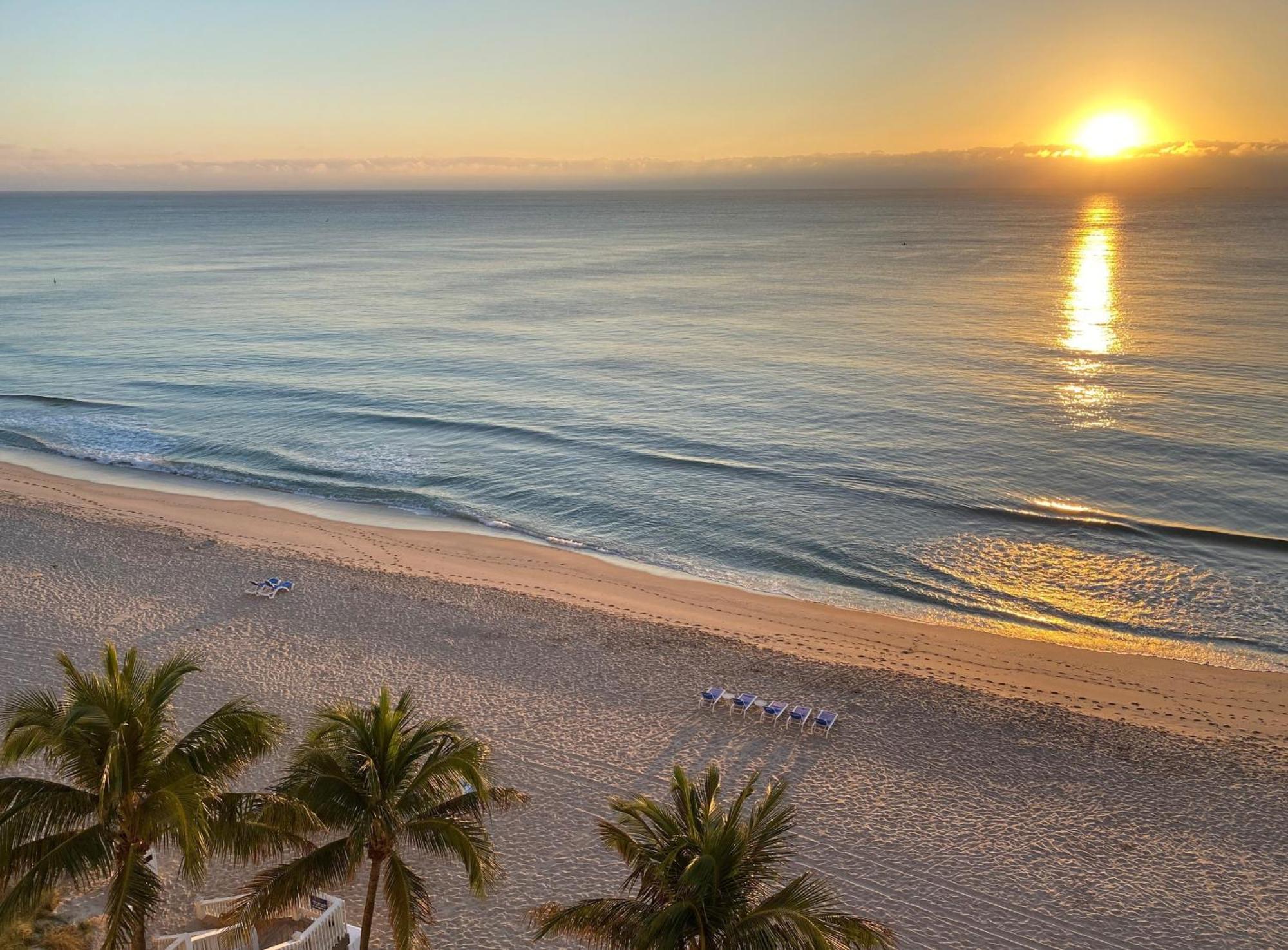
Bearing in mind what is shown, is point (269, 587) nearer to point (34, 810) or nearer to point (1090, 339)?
point (34, 810)

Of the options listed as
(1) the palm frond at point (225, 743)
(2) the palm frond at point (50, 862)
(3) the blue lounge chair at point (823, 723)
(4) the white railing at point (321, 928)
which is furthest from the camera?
(3) the blue lounge chair at point (823, 723)

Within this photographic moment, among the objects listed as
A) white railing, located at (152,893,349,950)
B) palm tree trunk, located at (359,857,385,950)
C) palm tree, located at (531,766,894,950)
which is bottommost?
white railing, located at (152,893,349,950)

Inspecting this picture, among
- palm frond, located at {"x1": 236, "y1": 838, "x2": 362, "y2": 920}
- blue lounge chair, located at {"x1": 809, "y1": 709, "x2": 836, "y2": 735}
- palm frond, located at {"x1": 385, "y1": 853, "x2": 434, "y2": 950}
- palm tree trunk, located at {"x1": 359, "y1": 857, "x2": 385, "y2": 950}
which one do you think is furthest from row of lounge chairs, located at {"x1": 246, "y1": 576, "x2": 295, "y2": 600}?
palm frond, located at {"x1": 385, "y1": 853, "x2": 434, "y2": 950}

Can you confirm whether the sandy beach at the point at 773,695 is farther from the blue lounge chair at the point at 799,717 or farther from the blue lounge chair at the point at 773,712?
the blue lounge chair at the point at 799,717

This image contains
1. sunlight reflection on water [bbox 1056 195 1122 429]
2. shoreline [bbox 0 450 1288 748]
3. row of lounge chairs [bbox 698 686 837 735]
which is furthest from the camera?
sunlight reflection on water [bbox 1056 195 1122 429]

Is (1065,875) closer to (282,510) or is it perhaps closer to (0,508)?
(282,510)

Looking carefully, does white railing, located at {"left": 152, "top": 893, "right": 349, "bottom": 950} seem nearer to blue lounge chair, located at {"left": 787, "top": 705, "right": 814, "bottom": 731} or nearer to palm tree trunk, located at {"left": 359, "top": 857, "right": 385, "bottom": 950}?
palm tree trunk, located at {"left": 359, "top": 857, "right": 385, "bottom": 950}

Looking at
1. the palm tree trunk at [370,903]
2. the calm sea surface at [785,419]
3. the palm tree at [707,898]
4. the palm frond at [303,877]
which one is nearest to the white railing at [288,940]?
the palm tree trunk at [370,903]

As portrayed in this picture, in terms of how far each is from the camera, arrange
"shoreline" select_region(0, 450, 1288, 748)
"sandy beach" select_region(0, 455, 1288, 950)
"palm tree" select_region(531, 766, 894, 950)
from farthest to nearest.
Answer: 1. "shoreline" select_region(0, 450, 1288, 748)
2. "sandy beach" select_region(0, 455, 1288, 950)
3. "palm tree" select_region(531, 766, 894, 950)
